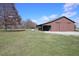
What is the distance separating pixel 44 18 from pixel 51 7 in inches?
16.8

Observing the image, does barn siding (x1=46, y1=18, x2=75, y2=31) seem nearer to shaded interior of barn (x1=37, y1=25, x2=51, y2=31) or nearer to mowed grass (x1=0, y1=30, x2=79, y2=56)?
shaded interior of barn (x1=37, y1=25, x2=51, y2=31)

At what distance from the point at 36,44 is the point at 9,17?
1183mm

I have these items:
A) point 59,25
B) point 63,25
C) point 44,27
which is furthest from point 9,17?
point 63,25

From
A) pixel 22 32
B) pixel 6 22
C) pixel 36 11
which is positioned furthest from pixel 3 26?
pixel 36 11

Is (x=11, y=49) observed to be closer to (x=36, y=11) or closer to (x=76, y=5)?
(x=36, y=11)

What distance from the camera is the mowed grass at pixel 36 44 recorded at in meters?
6.26

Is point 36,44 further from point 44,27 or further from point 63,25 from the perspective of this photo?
point 63,25

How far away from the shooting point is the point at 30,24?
261 inches

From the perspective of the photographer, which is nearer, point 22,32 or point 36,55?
point 36,55

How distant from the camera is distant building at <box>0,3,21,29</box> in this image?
21.4ft

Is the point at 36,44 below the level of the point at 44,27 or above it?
below

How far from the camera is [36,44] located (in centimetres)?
643

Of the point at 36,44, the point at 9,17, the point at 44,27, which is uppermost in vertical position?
the point at 9,17

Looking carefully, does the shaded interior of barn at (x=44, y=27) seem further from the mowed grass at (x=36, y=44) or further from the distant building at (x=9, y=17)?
the distant building at (x=9, y=17)
